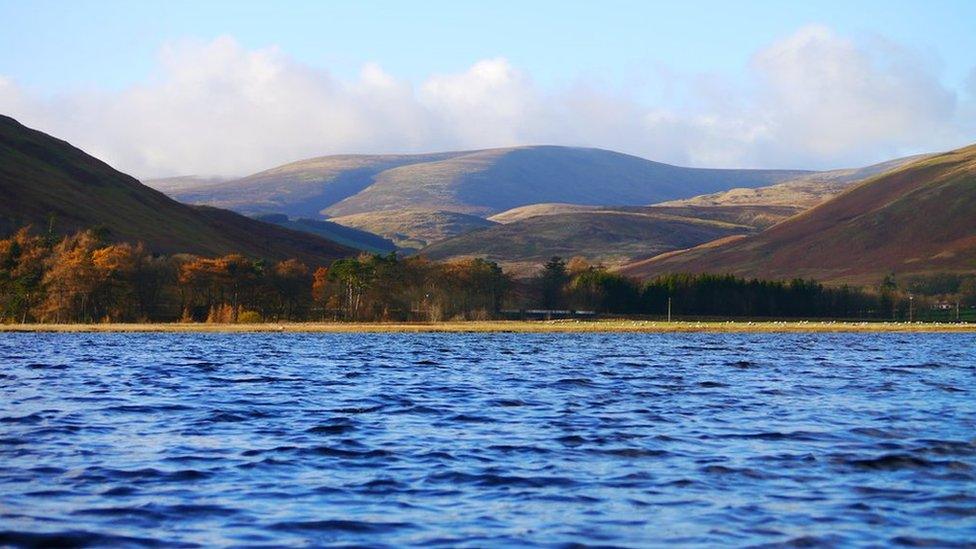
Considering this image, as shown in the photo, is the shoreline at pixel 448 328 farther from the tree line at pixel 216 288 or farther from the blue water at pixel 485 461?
the blue water at pixel 485 461

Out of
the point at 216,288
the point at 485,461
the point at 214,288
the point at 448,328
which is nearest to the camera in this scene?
the point at 485,461

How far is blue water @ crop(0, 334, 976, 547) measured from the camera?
65.2ft

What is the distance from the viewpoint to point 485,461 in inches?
1077

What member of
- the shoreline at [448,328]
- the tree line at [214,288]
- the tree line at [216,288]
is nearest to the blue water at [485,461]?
the shoreline at [448,328]

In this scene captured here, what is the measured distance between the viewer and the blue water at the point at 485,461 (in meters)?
19.9

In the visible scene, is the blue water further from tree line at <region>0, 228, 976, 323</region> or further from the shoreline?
tree line at <region>0, 228, 976, 323</region>

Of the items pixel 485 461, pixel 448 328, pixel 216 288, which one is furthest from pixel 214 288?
pixel 485 461

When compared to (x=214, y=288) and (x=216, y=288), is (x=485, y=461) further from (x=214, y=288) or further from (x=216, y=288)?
(x=214, y=288)

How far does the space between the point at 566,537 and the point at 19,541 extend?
28.6 feet

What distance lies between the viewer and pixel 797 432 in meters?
32.7

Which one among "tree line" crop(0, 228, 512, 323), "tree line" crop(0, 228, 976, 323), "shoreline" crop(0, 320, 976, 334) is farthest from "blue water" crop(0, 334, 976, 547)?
"tree line" crop(0, 228, 976, 323)

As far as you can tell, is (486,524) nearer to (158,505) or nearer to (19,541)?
(158,505)

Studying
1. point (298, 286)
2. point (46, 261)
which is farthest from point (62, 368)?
point (298, 286)

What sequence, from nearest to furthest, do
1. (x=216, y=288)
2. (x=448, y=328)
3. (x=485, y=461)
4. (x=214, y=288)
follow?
(x=485, y=461) → (x=448, y=328) → (x=216, y=288) → (x=214, y=288)
